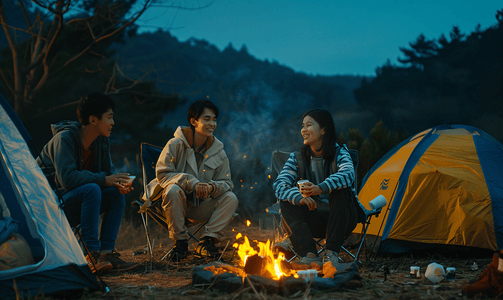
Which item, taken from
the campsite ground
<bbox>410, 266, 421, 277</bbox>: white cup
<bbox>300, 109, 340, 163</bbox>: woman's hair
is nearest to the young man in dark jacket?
the campsite ground

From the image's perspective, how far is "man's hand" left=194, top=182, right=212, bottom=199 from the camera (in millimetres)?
2934

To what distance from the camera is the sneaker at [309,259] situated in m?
2.25

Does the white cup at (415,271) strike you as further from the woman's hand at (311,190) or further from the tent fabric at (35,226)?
the tent fabric at (35,226)

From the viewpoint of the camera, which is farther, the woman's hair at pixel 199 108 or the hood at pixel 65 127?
the woman's hair at pixel 199 108

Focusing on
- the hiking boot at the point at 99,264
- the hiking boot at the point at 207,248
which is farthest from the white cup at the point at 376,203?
the hiking boot at the point at 99,264

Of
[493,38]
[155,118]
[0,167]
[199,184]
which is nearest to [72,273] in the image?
[0,167]

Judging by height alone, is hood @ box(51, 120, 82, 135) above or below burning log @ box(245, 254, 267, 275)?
above

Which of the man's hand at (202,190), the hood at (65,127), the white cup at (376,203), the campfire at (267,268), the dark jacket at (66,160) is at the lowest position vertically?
the campfire at (267,268)

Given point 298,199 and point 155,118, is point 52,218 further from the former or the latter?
point 155,118

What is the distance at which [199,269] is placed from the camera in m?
1.98

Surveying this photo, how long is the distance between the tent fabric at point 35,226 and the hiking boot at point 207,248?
3.98 ft

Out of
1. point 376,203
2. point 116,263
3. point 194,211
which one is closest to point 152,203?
point 194,211

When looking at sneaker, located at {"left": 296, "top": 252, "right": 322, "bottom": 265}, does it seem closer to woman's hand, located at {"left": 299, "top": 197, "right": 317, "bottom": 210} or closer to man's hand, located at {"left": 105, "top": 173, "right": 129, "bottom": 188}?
woman's hand, located at {"left": 299, "top": 197, "right": 317, "bottom": 210}

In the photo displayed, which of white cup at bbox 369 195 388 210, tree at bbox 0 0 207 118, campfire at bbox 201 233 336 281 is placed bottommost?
campfire at bbox 201 233 336 281
